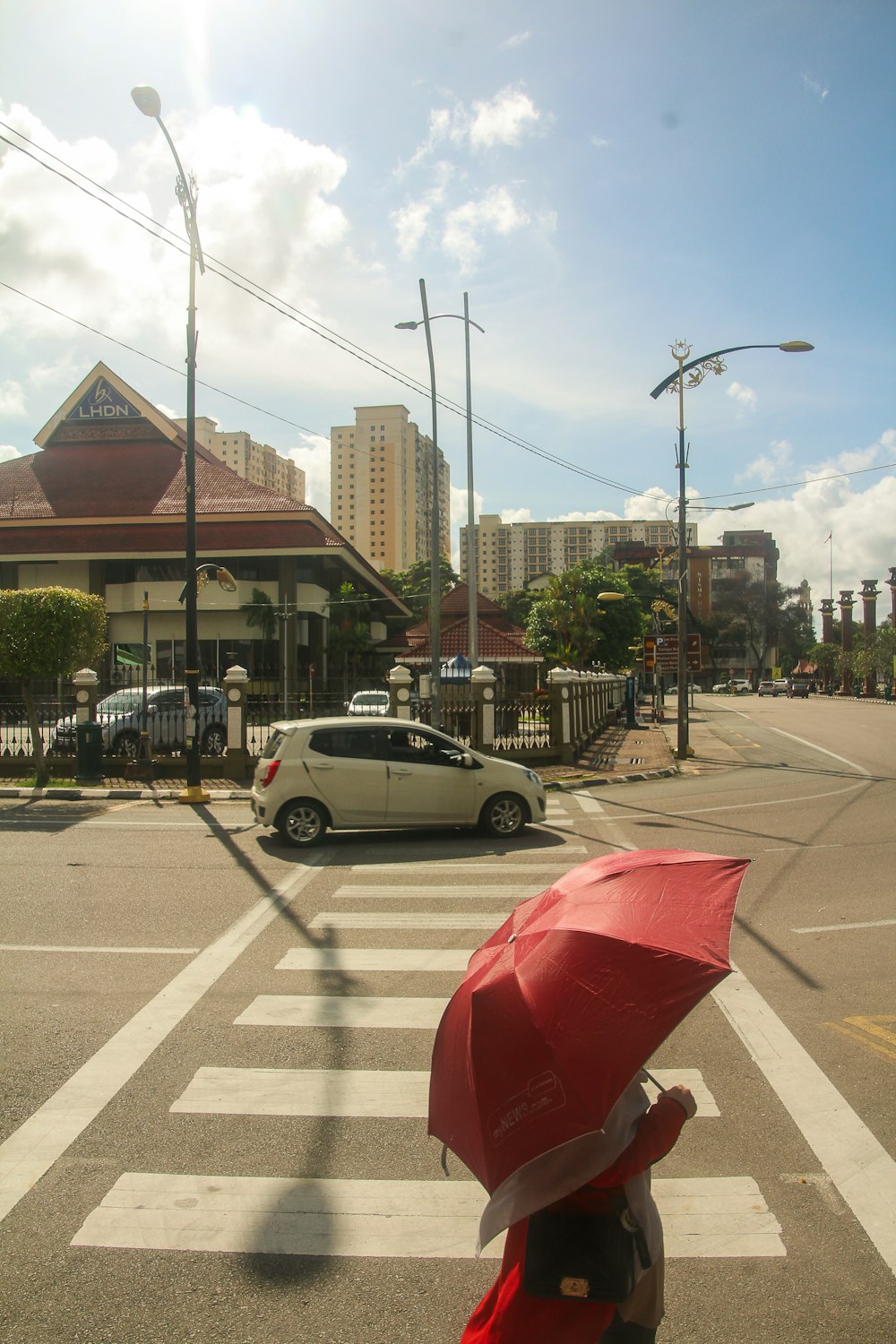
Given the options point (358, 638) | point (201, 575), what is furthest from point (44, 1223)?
point (358, 638)

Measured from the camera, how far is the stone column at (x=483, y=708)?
69.4 feet

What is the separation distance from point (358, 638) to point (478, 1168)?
47.2 metres

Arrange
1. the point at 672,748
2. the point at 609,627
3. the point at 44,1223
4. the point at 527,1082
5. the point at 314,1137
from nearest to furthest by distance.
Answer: the point at 527,1082 → the point at 44,1223 → the point at 314,1137 → the point at 672,748 → the point at 609,627

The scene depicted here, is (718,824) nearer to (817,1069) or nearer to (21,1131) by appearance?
(817,1069)

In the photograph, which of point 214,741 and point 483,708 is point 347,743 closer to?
point 483,708

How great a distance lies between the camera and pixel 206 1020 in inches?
241

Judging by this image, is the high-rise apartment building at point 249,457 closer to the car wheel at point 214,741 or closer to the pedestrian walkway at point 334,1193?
the car wheel at point 214,741

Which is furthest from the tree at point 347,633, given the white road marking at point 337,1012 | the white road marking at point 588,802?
the white road marking at point 337,1012

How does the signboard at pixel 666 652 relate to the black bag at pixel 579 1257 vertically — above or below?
above

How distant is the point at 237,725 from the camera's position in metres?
20.0

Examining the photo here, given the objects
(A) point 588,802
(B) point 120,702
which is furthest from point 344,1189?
(B) point 120,702

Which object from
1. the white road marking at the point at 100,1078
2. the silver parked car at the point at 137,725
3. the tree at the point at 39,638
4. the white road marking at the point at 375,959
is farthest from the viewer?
the silver parked car at the point at 137,725

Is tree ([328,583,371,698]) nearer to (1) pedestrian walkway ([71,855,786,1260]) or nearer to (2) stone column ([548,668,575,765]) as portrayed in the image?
(2) stone column ([548,668,575,765])

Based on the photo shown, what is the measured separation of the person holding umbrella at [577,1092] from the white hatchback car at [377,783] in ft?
33.5
